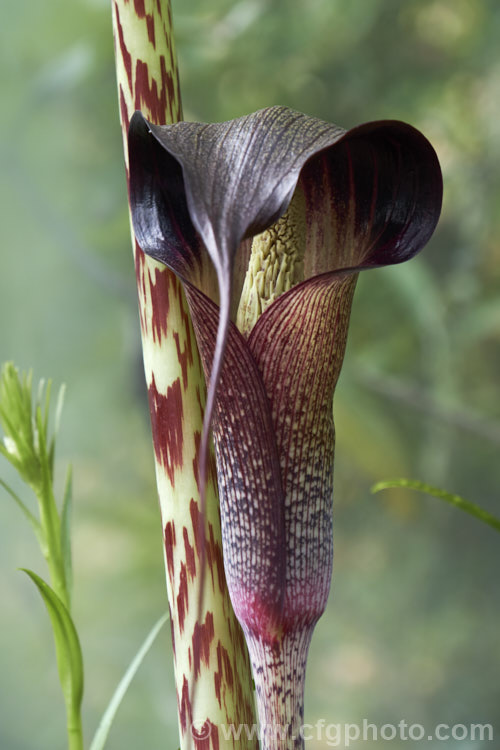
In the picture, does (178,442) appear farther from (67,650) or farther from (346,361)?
(346,361)

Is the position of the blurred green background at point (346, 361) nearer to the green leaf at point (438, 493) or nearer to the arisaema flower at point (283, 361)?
the green leaf at point (438, 493)

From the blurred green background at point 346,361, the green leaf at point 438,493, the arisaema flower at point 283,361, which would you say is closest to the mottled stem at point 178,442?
the arisaema flower at point 283,361

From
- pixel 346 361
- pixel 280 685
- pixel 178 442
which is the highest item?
pixel 346 361

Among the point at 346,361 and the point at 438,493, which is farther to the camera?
the point at 346,361

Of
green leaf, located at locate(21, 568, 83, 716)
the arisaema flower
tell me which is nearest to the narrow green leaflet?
green leaf, located at locate(21, 568, 83, 716)

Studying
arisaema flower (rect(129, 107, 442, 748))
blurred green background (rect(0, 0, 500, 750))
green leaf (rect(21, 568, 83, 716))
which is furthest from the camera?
blurred green background (rect(0, 0, 500, 750))

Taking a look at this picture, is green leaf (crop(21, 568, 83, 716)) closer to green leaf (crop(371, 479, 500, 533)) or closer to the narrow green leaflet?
the narrow green leaflet

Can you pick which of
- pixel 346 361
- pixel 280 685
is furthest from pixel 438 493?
pixel 346 361

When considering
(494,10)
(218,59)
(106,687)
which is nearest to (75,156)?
(218,59)
